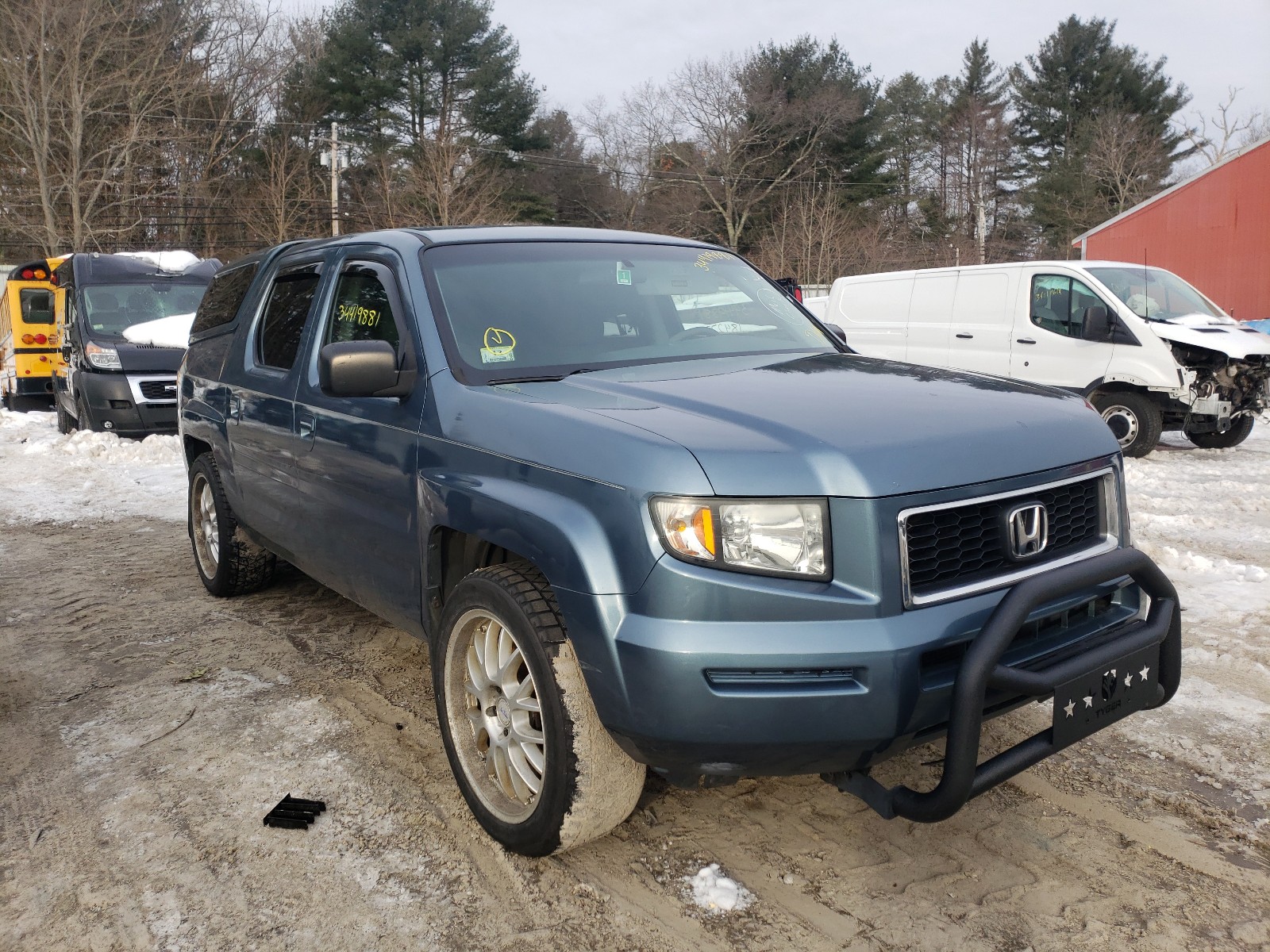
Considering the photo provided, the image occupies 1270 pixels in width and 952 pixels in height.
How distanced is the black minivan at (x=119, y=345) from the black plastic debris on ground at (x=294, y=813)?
31.6ft

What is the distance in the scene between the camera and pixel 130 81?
31.1 meters

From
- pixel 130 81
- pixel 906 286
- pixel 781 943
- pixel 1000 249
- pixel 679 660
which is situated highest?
pixel 130 81

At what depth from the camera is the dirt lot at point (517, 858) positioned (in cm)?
261

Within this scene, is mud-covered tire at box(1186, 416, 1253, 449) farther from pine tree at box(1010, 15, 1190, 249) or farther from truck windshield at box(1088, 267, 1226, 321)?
pine tree at box(1010, 15, 1190, 249)

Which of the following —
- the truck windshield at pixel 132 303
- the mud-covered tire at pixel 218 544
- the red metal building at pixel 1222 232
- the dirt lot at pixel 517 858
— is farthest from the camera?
the red metal building at pixel 1222 232

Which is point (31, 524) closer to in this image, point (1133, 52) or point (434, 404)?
point (434, 404)

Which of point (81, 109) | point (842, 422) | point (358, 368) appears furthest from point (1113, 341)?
point (81, 109)

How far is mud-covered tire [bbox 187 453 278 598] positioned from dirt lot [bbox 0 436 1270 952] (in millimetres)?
1131

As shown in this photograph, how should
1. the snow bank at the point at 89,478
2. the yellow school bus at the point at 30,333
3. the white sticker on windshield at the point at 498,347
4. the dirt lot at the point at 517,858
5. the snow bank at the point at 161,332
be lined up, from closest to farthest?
the dirt lot at the point at 517,858, the white sticker on windshield at the point at 498,347, the snow bank at the point at 89,478, the snow bank at the point at 161,332, the yellow school bus at the point at 30,333

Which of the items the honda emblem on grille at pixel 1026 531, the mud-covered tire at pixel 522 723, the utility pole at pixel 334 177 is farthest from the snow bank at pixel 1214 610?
the utility pole at pixel 334 177

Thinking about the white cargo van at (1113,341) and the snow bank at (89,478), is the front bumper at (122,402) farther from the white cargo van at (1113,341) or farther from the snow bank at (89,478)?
the white cargo van at (1113,341)

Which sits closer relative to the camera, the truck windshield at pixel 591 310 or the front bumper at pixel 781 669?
the front bumper at pixel 781 669

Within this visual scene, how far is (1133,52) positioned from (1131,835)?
5548 cm

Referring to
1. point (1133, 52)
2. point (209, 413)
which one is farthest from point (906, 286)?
point (1133, 52)
